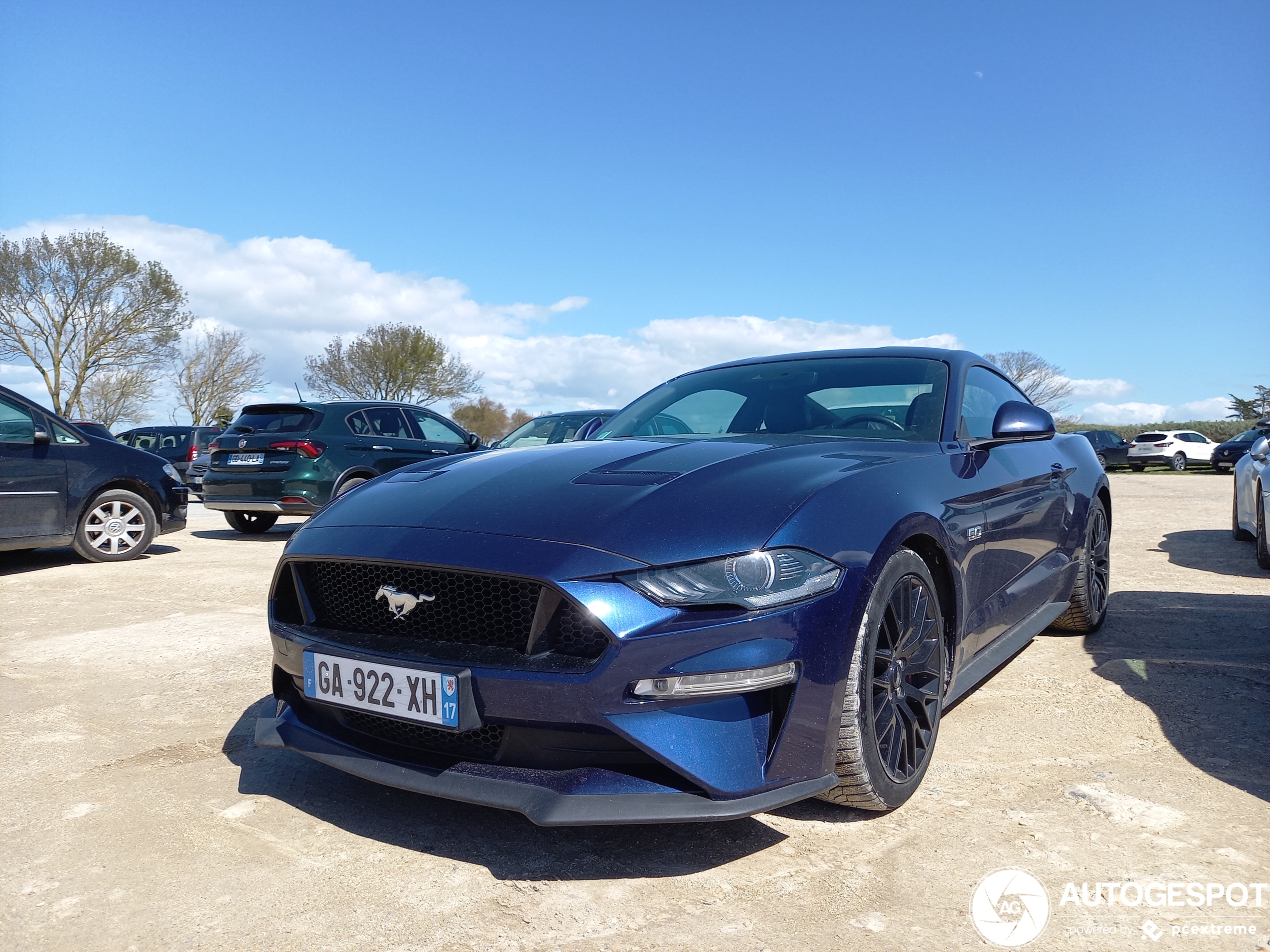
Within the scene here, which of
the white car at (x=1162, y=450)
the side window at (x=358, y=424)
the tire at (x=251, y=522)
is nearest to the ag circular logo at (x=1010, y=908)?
the side window at (x=358, y=424)

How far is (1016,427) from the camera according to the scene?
3.35 m

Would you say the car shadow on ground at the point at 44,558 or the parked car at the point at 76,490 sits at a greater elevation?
the parked car at the point at 76,490

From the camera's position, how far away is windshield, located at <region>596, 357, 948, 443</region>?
338 centimetres

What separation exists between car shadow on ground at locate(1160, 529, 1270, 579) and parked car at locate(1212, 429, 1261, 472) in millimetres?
22020

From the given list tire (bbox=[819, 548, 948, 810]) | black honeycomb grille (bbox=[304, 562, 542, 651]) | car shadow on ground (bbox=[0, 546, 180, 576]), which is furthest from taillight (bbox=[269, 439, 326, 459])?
tire (bbox=[819, 548, 948, 810])

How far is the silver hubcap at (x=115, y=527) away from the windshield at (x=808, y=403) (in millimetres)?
5832

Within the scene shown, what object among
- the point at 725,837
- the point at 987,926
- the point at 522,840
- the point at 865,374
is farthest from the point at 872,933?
the point at 865,374

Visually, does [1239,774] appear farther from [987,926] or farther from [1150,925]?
[987,926]

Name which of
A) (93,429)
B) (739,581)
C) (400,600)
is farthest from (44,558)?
(739,581)

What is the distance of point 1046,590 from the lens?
3.94m

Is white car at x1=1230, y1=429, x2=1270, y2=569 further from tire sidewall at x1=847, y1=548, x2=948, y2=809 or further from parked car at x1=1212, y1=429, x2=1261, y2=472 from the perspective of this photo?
parked car at x1=1212, y1=429, x2=1261, y2=472

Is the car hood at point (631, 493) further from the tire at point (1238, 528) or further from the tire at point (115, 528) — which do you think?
the tire at point (1238, 528)

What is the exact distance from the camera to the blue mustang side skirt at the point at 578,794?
1997 millimetres

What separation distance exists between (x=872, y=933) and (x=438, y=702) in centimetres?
106
